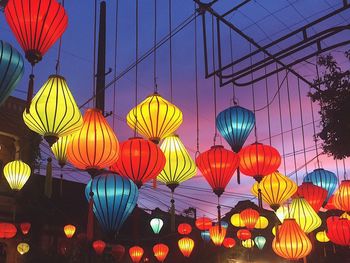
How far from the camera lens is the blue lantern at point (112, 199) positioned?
197 inches

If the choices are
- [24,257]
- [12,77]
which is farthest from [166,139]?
[24,257]

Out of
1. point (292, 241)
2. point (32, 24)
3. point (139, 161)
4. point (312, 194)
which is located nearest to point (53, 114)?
point (32, 24)

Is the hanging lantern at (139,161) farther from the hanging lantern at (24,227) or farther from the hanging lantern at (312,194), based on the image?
the hanging lantern at (24,227)

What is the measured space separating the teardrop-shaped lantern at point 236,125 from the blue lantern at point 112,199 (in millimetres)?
1989

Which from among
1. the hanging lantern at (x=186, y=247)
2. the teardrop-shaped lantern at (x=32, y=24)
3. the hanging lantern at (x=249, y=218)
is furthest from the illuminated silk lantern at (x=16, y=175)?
the teardrop-shaped lantern at (x=32, y=24)

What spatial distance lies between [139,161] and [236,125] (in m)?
2.00

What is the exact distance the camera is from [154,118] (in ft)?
18.6

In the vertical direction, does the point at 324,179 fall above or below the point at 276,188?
above

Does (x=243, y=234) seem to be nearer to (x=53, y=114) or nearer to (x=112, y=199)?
(x=112, y=199)

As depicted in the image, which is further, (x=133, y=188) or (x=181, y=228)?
Result: (x=181, y=228)

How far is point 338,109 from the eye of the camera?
573cm

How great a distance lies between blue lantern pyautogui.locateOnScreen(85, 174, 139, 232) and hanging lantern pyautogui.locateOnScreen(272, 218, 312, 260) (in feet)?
9.12

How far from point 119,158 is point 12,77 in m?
1.59

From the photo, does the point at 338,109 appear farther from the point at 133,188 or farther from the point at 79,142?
the point at 79,142
